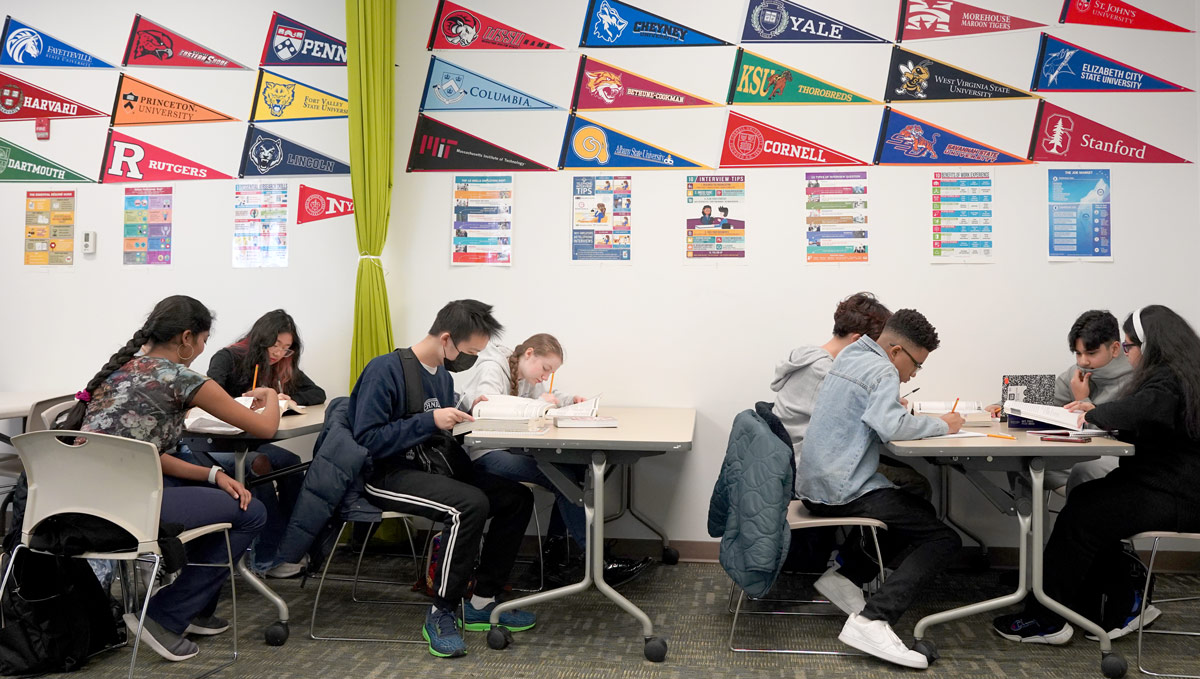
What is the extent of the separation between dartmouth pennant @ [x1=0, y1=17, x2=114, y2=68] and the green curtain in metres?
1.43

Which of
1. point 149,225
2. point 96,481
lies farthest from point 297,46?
point 96,481

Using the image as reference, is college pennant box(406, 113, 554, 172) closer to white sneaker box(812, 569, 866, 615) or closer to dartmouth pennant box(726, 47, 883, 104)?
dartmouth pennant box(726, 47, 883, 104)

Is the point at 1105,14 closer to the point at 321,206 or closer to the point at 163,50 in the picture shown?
the point at 321,206

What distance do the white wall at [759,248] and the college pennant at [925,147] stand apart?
45 mm

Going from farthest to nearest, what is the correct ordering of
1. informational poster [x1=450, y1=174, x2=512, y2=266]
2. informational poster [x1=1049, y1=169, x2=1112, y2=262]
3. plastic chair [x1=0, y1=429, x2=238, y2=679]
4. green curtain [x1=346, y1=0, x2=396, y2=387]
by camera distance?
informational poster [x1=450, y1=174, x2=512, y2=266]
green curtain [x1=346, y1=0, x2=396, y2=387]
informational poster [x1=1049, y1=169, x2=1112, y2=262]
plastic chair [x1=0, y1=429, x2=238, y2=679]

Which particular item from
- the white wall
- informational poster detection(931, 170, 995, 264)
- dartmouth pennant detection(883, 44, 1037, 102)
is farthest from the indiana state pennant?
informational poster detection(931, 170, 995, 264)

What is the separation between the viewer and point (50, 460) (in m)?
2.21

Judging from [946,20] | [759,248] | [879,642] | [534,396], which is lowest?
[879,642]

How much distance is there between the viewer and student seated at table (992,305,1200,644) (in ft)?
8.16

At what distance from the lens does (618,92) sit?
387 cm

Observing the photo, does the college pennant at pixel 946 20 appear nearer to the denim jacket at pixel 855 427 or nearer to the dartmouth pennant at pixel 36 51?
the denim jacket at pixel 855 427

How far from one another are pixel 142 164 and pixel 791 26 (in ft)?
10.5

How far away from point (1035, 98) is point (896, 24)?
0.69 metres

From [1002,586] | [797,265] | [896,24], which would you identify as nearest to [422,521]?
[797,265]
